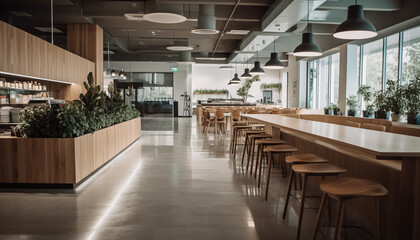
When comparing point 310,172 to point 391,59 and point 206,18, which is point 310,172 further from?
point 391,59

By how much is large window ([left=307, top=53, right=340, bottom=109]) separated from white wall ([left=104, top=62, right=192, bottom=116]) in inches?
312

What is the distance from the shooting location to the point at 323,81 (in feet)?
46.0

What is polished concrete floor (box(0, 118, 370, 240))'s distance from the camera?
276 cm

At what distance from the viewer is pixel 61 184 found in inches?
160

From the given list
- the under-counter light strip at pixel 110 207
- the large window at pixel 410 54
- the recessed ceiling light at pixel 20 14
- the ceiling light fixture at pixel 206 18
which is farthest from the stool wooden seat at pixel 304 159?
the recessed ceiling light at pixel 20 14

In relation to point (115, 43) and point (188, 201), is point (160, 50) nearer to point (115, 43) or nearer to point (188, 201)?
point (115, 43)

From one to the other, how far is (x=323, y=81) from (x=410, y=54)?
5.92 meters

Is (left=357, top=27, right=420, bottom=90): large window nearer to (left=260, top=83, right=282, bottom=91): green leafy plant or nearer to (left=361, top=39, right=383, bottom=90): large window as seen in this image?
(left=361, top=39, right=383, bottom=90): large window

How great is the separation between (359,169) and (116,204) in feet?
8.55

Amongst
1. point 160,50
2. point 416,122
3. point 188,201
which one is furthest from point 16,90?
point 160,50

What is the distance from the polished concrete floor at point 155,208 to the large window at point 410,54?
5513 mm

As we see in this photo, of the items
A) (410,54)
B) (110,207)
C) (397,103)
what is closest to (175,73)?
(410,54)

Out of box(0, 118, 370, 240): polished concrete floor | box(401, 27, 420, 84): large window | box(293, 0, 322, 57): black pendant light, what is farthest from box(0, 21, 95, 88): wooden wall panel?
box(401, 27, 420, 84): large window

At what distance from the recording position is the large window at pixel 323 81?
12.9 meters
